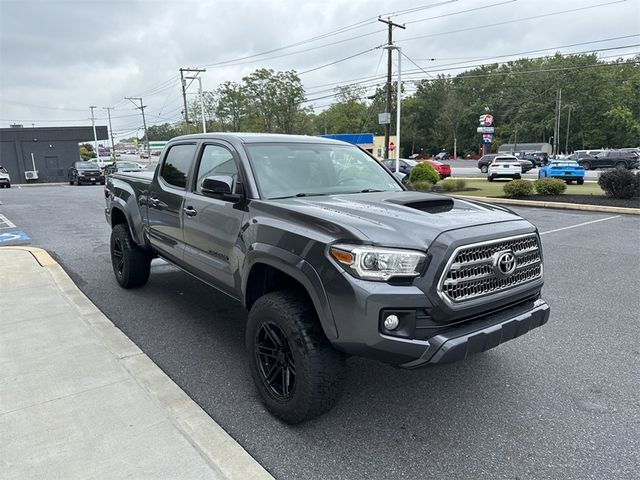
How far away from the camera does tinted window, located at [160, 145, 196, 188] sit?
14.4ft

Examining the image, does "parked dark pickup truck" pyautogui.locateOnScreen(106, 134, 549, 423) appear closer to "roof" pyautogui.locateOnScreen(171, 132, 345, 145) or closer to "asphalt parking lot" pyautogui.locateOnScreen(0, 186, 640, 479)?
"roof" pyautogui.locateOnScreen(171, 132, 345, 145)

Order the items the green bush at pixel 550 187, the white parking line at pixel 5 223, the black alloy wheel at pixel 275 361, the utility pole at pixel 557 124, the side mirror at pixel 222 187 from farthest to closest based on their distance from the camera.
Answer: the utility pole at pixel 557 124, the green bush at pixel 550 187, the white parking line at pixel 5 223, the side mirror at pixel 222 187, the black alloy wheel at pixel 275 361

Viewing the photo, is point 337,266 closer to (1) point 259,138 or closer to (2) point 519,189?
(1) point 259,138

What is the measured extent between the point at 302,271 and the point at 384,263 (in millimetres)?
501

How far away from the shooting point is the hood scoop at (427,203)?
3078mm

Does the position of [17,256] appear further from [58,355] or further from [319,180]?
[319,180]

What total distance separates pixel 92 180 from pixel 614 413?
Answer: 34.3 metres

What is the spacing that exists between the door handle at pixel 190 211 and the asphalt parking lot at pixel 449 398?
3.82 feet

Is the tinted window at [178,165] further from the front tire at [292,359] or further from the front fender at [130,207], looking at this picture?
the front tire at [292,359]

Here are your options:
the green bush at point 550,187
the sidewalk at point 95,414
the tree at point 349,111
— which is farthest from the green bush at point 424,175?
the tree at point 349,111

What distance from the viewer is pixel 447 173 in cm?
3334

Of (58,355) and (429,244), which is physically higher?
(429,244)

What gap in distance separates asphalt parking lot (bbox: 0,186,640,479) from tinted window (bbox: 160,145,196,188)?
143cm

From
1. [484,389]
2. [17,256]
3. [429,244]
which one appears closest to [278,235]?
[429,244]
